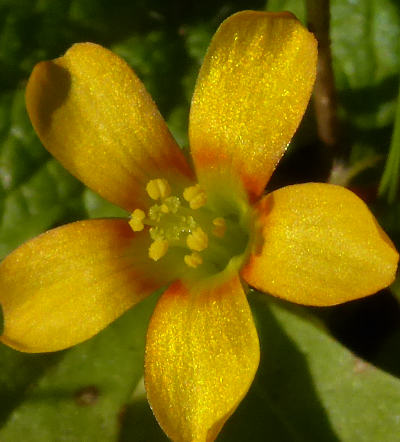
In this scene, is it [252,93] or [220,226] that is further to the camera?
[220,226]

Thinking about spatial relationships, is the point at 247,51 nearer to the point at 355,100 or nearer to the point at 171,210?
the point at 171,210

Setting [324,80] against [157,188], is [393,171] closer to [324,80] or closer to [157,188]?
[324,80]

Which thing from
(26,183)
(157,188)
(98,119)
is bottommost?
(26,183)

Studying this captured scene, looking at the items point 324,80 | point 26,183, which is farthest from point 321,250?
point 26,183

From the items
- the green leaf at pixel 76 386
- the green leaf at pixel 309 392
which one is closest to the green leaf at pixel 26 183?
the green leaf at pixel 76 386

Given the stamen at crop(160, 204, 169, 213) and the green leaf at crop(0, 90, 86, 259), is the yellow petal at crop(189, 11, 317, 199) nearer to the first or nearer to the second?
the stamen at crop(160, 204, 169, 213)

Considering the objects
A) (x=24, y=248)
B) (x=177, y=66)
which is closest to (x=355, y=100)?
(x=177, y=66)
